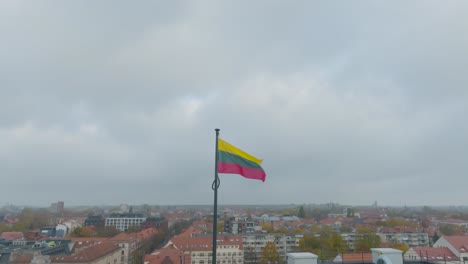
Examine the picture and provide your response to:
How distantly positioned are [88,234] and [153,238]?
602 inches

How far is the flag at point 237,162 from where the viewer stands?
7121 mm

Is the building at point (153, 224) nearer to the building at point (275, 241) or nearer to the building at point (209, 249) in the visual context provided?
the building at point (275, 241)

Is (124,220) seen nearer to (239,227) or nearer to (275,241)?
(239,227)

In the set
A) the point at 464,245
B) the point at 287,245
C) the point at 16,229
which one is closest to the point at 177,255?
the point at 287,245

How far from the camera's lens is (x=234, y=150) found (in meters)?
7.36

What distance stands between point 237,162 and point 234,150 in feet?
0.97

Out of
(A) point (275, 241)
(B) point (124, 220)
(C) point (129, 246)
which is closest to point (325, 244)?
(A) point (275, 241)

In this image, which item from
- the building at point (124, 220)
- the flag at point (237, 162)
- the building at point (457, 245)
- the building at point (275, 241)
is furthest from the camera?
the building at point (124, 220)

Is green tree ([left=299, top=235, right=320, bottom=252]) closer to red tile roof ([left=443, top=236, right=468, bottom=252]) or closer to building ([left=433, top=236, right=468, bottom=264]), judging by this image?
building ([left=433, top=236, right=468, bottom=264])

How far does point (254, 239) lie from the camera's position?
58219 millimetres

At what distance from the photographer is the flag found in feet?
23.4

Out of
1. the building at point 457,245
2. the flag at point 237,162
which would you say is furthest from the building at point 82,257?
the building at point 457,245

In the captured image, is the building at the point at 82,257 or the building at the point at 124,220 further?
the building at the point at 124,220

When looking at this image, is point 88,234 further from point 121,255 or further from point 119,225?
point 119,225
